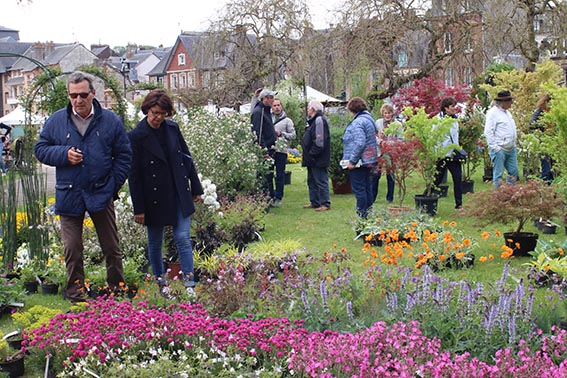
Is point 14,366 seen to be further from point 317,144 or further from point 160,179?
point 317,144

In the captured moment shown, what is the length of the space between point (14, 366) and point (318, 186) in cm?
846

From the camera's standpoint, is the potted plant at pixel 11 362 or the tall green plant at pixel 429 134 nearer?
the potted plant at pixel 11 362

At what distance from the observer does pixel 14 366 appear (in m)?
5.25

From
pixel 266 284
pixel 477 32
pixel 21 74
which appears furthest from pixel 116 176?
pixel 21 74

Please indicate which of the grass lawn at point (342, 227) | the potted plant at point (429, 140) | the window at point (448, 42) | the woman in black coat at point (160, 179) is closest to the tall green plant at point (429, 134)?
the potted plant at point (429, 140)

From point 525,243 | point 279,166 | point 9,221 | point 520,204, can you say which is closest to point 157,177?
point 9,221

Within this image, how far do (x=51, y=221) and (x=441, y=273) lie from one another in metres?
4.26

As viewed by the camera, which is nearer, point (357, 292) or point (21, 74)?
point (357, 292)

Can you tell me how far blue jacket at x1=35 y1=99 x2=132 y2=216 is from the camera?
6.66m

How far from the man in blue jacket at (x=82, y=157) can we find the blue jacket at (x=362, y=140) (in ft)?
14.6

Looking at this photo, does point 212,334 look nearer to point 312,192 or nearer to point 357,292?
point 357,292

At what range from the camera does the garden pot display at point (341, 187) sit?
1564 cm

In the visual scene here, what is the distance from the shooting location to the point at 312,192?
1359 centimetres

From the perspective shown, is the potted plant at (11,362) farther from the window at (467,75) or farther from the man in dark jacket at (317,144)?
the window at (467,75)
